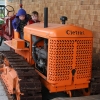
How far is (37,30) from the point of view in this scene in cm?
480

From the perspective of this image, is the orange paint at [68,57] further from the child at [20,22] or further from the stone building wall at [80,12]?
the stone building wall at [80,12]

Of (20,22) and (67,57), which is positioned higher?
(20,22)

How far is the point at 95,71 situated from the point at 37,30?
50.1 inches

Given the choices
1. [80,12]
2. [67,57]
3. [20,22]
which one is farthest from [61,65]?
[80,12]

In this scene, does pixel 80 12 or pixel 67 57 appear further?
pixel 80 12

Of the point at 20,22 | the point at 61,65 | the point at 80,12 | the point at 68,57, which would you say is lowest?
the point at 61,65

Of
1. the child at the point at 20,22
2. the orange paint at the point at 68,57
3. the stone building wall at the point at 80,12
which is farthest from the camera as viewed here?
the stone building wall at the point at 80,12

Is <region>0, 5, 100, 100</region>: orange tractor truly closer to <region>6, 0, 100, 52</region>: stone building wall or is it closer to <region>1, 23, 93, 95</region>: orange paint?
<region>1, 23, 93, 95</region>: orange paint

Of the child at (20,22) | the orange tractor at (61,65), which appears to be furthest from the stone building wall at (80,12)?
the orange tractor at (61,65)

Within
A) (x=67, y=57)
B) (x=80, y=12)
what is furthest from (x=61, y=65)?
(x=80, y=12)

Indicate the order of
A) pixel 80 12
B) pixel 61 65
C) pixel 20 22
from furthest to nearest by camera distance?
pixel 80 12 < pixel 20 22 < pixel 61 65

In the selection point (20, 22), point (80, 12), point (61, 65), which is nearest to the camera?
point (61, 65)

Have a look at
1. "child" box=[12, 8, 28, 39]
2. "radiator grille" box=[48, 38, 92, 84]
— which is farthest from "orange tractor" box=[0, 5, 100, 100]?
"child" box=[12, 8, 28, 39]

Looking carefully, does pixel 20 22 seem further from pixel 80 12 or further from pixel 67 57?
pixel 67 57
